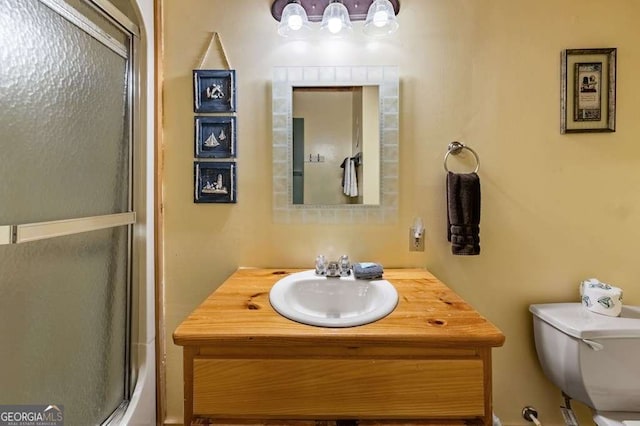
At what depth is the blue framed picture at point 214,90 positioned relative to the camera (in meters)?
1.28

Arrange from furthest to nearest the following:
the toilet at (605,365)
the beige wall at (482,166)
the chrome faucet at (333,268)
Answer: the beige wall at (482,166)
the chrome faucet at (333,268)
the toilet at (605,365)

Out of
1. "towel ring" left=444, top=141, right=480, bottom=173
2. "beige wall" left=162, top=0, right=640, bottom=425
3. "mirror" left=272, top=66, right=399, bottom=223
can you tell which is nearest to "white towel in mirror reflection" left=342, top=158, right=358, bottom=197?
"mirror" left=272, top=66, right=399, bottom=223

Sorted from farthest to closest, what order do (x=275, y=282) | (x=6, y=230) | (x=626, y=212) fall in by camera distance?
(x=626, y=212) < (x=275, y=282) < (x=6, y=230)

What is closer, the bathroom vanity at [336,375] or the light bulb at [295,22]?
the bathroom vanity at [336,375]

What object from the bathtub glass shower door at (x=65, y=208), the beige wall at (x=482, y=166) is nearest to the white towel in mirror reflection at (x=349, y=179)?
the beige wall at (x=482, y=166)

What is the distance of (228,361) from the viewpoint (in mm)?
751

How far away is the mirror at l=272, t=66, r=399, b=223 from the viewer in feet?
4.18

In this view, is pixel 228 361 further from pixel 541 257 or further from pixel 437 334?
pixel 541 257

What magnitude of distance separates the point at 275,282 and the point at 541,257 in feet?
3.68

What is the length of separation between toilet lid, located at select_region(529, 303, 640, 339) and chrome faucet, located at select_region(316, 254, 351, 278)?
78cm

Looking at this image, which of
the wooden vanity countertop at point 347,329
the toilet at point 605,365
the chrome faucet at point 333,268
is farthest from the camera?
the chrome faucet at point 333,268

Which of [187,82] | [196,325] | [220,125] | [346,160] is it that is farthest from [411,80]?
[196,325]

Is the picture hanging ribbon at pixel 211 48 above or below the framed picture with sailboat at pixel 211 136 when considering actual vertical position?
above

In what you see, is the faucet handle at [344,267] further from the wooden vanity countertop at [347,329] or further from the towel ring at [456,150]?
the towel ring at [456,150]
